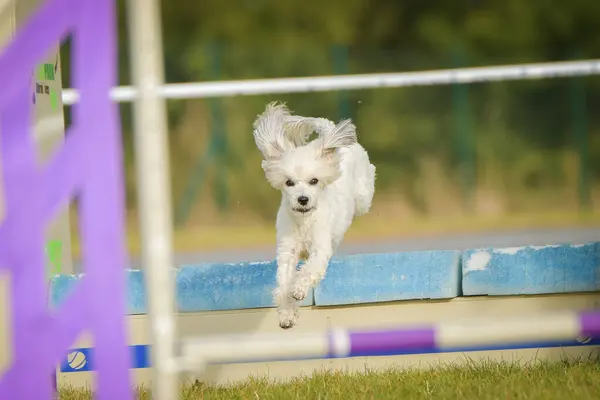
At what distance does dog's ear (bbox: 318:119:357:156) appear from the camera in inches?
157

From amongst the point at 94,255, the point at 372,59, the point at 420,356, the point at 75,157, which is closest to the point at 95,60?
the point at 75,157

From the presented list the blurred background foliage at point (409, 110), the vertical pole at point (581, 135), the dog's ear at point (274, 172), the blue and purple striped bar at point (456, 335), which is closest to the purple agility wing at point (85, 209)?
the blue and purple striped bar at point (456, 335)

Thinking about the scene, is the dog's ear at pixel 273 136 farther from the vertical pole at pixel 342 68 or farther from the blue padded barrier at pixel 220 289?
the vertical pole at pixel 342 68

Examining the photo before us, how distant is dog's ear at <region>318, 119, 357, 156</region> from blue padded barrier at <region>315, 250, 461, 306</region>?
45cm

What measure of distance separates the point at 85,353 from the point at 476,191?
7111 millimetres

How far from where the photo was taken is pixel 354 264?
4.06 metres

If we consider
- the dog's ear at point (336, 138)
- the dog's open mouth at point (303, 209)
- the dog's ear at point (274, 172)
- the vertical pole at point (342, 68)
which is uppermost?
the vertical pole at point (342, 68)

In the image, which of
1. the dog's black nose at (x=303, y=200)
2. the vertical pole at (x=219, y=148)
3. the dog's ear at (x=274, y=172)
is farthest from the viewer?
the vertical pole at (x=219, y=148)

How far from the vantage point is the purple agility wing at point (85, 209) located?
2268mm

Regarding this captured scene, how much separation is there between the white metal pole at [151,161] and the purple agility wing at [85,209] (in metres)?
0.10

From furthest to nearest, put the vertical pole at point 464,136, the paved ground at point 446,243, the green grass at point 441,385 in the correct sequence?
the vertical pole at point 464,136, the paved ground at point 446,243, the green grass at point 441,385

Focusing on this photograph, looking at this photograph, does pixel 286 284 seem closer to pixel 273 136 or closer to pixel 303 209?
pixel 303 209

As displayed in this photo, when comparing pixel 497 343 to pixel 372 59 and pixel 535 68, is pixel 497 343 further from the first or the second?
pixel 372 59

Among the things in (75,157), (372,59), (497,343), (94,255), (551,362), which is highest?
(372,59)
